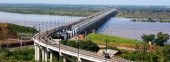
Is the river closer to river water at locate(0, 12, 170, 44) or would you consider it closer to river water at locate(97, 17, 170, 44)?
river water at locate(0, 12, 170, 44)

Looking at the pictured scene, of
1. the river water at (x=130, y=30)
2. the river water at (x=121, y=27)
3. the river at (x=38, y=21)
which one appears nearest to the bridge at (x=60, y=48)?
the river water at (x=130, y=30)

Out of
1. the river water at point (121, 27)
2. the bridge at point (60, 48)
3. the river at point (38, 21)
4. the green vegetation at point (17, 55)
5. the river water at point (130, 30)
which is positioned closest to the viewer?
the bridge at point (60, 48)

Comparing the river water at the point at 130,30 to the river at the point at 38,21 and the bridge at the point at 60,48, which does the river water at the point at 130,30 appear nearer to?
the bridge at the point at 60,48

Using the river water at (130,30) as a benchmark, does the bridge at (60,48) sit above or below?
above

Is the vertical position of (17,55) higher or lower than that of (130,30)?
higher

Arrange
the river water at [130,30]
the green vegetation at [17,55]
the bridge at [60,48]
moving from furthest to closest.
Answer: the river water at [130,30]
the green vegetation at [17,55]
the bridge at [60,48]

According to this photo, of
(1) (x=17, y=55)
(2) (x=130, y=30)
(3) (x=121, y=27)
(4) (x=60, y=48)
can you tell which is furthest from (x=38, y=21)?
(4) (x=60, y=48)

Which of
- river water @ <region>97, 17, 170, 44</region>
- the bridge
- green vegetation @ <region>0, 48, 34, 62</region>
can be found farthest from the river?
green vegetation @ <region>0, 48, 34, 62</region>

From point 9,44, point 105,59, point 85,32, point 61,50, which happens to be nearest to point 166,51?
point 61,50

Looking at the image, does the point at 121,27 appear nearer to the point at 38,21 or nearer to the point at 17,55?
the point at 38,21
